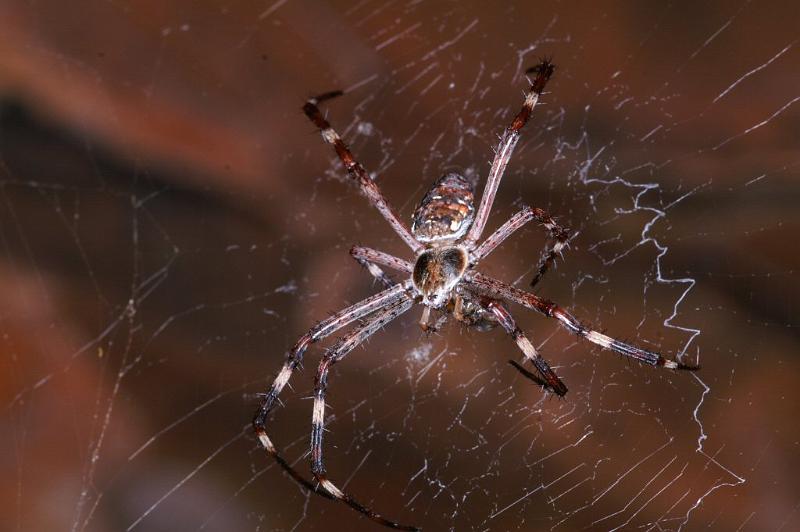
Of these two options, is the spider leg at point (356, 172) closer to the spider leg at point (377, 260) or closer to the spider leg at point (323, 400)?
the spider leg at point (377, 260)

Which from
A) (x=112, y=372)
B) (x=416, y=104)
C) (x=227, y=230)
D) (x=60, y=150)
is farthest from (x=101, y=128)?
(x=416, y=104)

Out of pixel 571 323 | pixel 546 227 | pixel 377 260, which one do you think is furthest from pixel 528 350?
pixel 377 260

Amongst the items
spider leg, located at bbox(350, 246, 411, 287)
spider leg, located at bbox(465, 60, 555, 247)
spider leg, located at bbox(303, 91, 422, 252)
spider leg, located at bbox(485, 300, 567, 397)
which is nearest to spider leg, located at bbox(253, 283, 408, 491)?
spider leg, located at bbox(350, 246, 411, 287)

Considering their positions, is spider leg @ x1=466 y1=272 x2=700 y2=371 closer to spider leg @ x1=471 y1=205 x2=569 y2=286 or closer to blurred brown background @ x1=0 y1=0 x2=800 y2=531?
spider leg @ x1=471 y1=205 x2=569 y2=286

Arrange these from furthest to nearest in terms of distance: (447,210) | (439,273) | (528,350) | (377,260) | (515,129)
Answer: (377,260)
(439,273)
(447,210)
(515,129)
(528,350)

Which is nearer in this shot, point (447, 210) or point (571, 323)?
point (571, 323)

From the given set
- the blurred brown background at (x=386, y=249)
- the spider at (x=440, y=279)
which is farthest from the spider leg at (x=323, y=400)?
the blurred brown background at (x=386, y=249)

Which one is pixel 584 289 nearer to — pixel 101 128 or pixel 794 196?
pixel 794 196

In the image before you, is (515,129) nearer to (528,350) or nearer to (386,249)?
(528,350)
